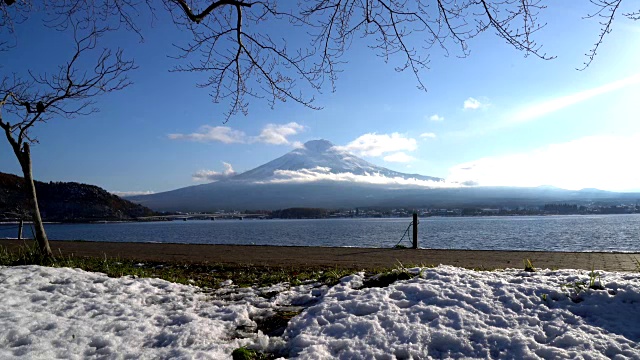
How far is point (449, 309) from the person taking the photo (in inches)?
199

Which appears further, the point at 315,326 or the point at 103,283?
the point at 103,283

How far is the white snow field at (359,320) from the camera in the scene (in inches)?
172

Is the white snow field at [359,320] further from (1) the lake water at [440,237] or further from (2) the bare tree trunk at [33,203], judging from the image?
(1) the lake water at [440,237]

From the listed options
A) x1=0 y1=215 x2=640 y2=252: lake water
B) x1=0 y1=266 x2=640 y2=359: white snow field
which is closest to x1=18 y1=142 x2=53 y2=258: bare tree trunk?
x1=0 y1=266 x2=640 y2=359: white snow field

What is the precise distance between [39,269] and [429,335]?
20.1 feet

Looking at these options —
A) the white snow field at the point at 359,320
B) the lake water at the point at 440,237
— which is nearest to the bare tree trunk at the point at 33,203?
the white snow field at the point at 359,320

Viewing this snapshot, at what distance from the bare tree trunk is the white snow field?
3.29 meters

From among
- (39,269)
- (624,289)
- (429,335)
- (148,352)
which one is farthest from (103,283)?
(624,289)

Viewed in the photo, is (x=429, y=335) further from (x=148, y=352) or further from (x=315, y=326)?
(x=148, y=352)

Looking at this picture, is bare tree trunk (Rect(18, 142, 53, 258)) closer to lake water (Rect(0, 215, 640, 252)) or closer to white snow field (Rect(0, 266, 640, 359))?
white snow field (Rect(0, 266, 640, 359))

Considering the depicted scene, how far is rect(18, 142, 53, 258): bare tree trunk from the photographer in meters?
9.49

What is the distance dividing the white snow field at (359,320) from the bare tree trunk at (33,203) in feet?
10.8

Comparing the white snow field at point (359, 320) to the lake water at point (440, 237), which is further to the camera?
the lake water at point (440, 237)

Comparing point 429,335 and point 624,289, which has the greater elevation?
point 624,289
